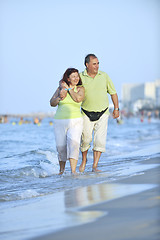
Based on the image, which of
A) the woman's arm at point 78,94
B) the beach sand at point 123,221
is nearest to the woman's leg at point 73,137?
the woman's arm at point 78,94

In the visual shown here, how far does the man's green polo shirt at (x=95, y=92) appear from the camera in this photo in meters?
6.89

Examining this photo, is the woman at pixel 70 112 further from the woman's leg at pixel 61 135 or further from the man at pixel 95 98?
the man at pixel 95 98

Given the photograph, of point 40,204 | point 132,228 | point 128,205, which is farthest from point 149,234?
point 40,204

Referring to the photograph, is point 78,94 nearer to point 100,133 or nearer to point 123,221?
point 100,133

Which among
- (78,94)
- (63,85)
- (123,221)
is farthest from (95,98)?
(123,221)

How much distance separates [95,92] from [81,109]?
32 centimetres

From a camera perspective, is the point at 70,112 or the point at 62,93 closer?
the point at 62,93

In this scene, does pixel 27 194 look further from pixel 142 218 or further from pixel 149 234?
pixel 149 234

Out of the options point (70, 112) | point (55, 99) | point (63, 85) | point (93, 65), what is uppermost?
point (93, 65)

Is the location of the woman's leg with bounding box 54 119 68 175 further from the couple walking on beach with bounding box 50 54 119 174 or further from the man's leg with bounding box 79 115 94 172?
the man's leg with bounding box 79 115 94 172

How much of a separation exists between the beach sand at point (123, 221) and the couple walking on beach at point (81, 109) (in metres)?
2.48

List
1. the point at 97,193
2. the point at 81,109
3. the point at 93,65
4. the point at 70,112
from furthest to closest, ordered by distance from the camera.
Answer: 1. the point at 81,109
2. the point at 93,65
3. the point at 70,112
4. the point at 97,193

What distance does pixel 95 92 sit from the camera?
22.7 ft

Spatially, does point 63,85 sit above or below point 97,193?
above
